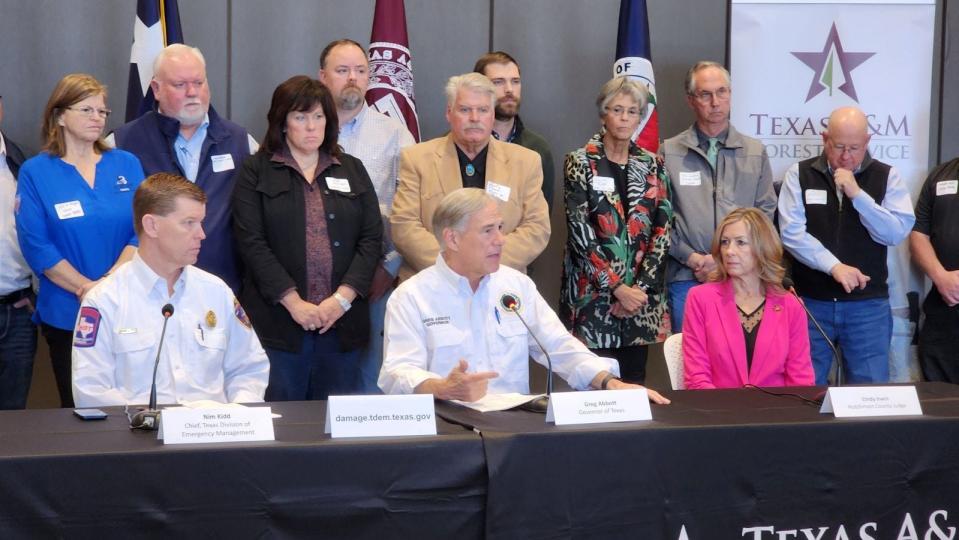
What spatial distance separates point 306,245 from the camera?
3857 mm

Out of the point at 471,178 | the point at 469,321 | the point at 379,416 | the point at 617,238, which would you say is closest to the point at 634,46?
the point at 617,238

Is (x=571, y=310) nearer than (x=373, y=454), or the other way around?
(x=373, y=454)

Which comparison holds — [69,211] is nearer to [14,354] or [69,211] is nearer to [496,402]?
[14,354]

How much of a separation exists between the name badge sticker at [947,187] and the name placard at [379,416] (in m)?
3.50

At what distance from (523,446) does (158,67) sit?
2.46m

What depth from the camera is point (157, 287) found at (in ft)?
9.58

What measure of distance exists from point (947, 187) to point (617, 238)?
70.0 inches

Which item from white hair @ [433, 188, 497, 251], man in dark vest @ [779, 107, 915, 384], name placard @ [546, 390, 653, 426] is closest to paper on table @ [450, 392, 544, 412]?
name placard @ [546, 390, 653, 426]

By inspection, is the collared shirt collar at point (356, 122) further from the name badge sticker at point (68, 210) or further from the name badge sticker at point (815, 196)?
the name badge sticker at point (815, 196)

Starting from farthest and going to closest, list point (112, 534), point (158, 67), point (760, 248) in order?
point (158, 67) → point (760, 248) → point (112, 534)

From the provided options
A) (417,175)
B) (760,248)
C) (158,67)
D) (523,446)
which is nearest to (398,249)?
(417,175)

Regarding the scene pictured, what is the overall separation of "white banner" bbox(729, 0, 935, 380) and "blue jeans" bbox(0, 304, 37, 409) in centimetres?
335

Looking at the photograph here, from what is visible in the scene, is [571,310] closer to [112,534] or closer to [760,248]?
[760,248]

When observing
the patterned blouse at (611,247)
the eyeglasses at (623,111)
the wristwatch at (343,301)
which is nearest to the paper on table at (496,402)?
the wristwatch at (343,301)
